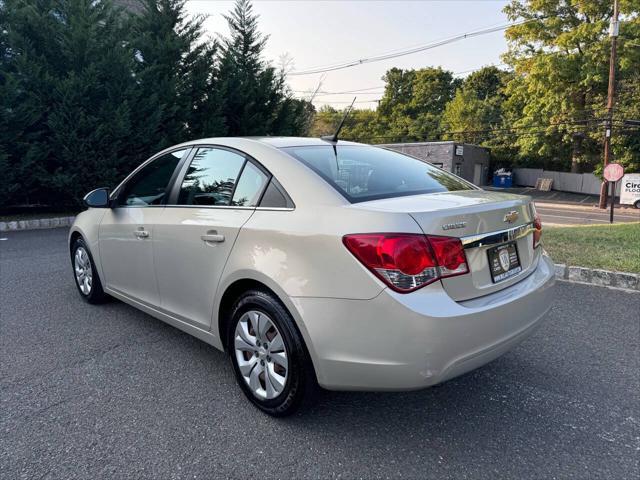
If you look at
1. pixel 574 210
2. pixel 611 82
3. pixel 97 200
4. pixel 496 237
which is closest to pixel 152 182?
pixel 97 200

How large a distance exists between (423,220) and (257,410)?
57.1 inches

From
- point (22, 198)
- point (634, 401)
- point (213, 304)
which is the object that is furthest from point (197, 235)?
point (22, 198)

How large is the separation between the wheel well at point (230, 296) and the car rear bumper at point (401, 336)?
1.15 ft

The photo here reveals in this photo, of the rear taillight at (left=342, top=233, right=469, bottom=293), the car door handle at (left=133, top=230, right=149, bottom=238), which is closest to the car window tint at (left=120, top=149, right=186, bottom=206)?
the car door handle at (left=133, top=230, right=149, bottom=238)

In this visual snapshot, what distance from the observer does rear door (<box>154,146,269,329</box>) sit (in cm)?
263

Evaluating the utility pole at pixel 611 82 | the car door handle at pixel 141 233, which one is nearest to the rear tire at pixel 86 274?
the car door handle at pixel 141 233

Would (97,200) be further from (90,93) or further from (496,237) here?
(90,93)

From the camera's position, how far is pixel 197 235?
278cm

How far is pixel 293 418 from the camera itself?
2430 millimetres

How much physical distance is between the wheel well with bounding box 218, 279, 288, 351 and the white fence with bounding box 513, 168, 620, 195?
39587 millimetres

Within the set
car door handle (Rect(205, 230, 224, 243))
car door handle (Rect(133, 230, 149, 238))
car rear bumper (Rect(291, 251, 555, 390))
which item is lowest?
car rear bumper (Rect(291, 251, 555, 390))

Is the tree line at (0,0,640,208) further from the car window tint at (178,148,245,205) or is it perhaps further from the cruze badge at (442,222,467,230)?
the cruze badge at (442,222,467,230)

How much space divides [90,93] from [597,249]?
10951 millimetres

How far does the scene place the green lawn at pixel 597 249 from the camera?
5.50 metres
